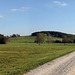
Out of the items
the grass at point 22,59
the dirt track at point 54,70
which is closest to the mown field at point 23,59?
the grass at point 22,59

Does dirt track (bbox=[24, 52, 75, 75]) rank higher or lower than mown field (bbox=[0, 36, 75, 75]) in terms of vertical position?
higher

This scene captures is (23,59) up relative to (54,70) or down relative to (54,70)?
down

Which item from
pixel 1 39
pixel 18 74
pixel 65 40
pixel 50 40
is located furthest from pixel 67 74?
pixel 50 40

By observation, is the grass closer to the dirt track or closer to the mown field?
the mown field

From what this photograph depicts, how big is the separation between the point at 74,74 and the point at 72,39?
108 metres

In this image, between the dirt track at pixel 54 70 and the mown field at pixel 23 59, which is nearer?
the dirt track at pixel 54 70

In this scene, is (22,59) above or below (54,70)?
below

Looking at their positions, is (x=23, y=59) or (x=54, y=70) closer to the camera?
(x=54, y=70)

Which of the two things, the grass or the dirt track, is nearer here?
the dirt track

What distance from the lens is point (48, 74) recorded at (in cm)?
947

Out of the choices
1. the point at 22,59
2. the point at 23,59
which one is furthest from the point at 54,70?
the point at 22,59

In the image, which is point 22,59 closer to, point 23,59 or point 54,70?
point 23,59

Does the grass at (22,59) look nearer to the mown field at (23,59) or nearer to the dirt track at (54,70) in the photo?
the mown field at (23,59)

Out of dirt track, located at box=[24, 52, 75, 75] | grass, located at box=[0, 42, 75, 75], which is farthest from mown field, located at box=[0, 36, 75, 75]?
dirt track, located at box=[24, 52, 75, 75]
